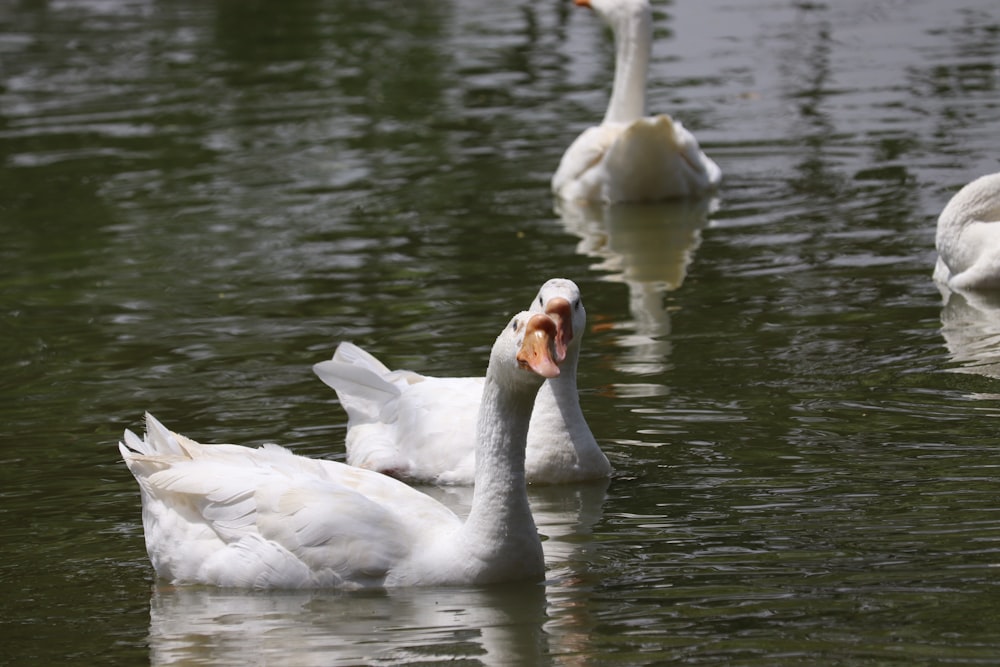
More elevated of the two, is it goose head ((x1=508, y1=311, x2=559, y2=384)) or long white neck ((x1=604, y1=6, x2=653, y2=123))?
goose head ((x1=508, y1=311, x2=559, y2=384))

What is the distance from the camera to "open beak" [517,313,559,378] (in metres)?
6.95

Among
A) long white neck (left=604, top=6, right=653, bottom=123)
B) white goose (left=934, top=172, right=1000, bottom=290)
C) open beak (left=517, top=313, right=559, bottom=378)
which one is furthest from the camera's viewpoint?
long white neck (left=604, top=6, right=653, bottom=123)

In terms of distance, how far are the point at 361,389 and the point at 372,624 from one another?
2.79 metres

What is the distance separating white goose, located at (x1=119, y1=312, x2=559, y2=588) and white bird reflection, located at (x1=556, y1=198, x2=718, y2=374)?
3.20 m

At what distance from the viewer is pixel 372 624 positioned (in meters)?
6.99

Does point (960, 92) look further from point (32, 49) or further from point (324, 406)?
point (32, 49)

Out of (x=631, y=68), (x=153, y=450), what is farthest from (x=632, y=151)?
(x=153, y=450)

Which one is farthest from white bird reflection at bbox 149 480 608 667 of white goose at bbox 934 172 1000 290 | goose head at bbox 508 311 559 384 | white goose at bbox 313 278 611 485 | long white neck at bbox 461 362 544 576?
white goose at bbox 934 172 1000 290

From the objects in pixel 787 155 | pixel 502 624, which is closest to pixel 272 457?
pixel 502 624

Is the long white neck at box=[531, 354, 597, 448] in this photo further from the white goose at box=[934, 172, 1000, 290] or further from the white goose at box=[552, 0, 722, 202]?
the white goose at box=[552, 0, 722, 202]

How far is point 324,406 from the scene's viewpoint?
1036 centimetres

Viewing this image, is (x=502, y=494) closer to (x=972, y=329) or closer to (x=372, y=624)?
(x=372, y=624)

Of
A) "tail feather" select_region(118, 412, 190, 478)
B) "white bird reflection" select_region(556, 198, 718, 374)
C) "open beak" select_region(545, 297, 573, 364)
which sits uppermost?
"open beak" select_region(545, 297, 573, 364)

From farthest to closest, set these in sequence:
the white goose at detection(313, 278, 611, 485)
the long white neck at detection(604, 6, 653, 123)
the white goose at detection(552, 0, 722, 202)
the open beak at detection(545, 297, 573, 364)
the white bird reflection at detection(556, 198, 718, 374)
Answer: the long white neck at detection(604, 6, 653, 123)
the white goose at detection(552, 0, 722, 202)
the white bird reflection at detection(556, 198, 718, 374)
the white goose at detection(313, 278, 611, 485)
the open beak at detection(545, 297, 573, 364)
